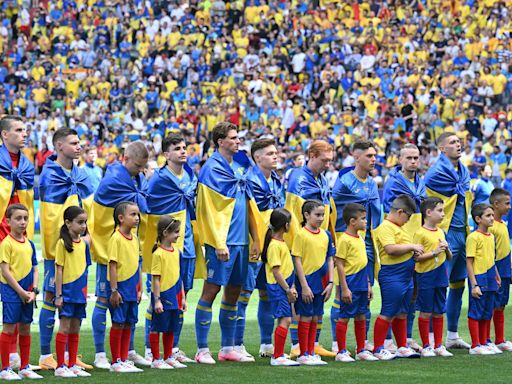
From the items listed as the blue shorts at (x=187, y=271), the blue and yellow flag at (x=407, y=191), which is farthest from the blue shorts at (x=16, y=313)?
the blue and yellow flag at (x=407, y=191)

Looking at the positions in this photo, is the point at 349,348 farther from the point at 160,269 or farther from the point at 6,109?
the point at 6,109

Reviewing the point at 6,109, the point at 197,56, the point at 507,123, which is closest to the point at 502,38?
the point at 507,123

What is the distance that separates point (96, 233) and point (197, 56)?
24825 mm

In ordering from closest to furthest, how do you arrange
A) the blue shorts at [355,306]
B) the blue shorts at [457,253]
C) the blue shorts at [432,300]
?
the blue shorts at [355,306], the blue shorts at [432,300], the blue shorts at [457,253]

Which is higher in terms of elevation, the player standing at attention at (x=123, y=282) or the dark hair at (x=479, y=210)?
the dark hair at (x=479, y=210)

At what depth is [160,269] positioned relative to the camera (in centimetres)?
1057

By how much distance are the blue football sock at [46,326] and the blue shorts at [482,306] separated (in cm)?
404

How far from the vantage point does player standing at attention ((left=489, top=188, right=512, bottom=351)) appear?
39.7 ft

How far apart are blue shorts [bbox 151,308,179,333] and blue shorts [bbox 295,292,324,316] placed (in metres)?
1.10

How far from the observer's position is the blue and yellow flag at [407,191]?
470 inches

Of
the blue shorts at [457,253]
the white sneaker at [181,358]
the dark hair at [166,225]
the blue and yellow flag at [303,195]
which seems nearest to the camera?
the dark hair at [166,225]

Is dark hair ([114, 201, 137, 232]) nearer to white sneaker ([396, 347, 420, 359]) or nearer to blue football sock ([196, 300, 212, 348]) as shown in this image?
blue football sock ([196, 300, 212, 348])

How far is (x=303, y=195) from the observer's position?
11867 mm

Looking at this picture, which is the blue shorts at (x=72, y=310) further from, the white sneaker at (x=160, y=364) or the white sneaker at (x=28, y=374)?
the white sneaker at (x=160, y=364)
